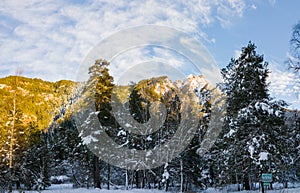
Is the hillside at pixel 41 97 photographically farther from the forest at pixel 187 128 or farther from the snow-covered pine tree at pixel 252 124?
the snow-covered pine tree at pixel 252 124

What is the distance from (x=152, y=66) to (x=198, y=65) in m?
7.09

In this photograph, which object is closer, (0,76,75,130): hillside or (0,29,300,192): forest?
(0,29,300,192): forest

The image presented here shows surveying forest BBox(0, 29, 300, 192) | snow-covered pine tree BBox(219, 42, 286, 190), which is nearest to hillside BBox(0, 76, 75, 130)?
forest BBox(0, 29, 300, 192)

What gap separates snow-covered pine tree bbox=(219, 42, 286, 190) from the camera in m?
20.2

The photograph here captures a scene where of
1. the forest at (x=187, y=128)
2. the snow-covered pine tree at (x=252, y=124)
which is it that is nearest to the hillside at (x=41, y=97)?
the forest at (x=187, y=128)

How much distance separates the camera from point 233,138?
2256cm

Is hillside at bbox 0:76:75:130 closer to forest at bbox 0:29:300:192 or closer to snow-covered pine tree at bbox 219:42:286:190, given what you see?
forest at bbox 0:29:300:192

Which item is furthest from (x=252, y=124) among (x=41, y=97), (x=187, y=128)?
(x=41, y=97)

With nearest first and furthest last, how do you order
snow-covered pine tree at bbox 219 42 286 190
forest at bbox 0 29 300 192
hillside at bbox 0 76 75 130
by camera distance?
1. snow-covered pine tree at bbox 219 42 286 190
2. forest at bbox 0 29 300 192
3. hillside at bbox 0 76 75 130

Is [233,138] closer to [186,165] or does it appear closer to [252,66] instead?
[252,66]

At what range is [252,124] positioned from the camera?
21.6 m

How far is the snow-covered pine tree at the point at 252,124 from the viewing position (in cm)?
2016

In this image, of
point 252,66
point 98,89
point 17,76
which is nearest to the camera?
point 252,66

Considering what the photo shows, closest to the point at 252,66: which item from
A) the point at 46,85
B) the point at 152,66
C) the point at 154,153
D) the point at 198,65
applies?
the point at 198,65
